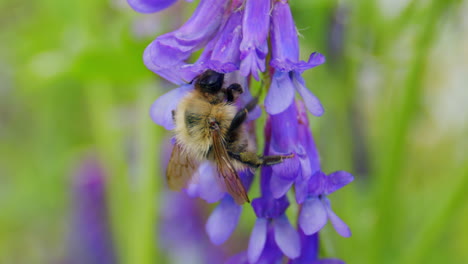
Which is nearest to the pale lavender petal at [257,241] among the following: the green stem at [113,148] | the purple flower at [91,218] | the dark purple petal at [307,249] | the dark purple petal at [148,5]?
the dark purple petal at [307,249]

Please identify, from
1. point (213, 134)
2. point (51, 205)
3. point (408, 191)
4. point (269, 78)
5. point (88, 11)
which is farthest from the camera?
point (51, 205)

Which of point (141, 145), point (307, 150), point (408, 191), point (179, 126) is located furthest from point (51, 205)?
point (307, 150)

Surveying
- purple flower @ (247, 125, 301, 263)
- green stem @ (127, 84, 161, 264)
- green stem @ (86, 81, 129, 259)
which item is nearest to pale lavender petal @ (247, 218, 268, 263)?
purple flower @ (247, 125, 301, 263)

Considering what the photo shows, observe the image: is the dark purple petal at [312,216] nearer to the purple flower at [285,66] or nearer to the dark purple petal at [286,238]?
the dark purple petal at [286,238]

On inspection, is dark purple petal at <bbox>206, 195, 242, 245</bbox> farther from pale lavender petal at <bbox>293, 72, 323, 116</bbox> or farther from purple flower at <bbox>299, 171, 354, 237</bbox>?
pale lavender petal at <bbox>293, 72, 323, 116</bbox>

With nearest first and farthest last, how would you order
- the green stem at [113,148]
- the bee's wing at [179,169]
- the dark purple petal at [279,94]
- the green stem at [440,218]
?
the dark purple petal at [279,94], the bee's wing at [179,169], the green stem at [440,218], the green stem at [113,148]

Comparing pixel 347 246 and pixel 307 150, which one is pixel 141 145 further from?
pixel 307 150
